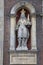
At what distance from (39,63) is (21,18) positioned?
1.83 m

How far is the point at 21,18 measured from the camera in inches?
452

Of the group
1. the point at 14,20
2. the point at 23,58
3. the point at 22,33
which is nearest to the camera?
the point at 23,58

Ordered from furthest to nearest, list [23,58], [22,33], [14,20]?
[14,20], [22,33], [23,58]

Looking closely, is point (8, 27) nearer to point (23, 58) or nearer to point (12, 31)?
point (12, 31)

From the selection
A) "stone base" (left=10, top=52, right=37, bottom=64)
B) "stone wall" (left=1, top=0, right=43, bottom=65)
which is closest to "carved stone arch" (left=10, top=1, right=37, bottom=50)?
"stone wall" (left=1, top=0, right=43, bottom=65)

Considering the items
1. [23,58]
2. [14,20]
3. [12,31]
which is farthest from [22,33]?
[23,58]

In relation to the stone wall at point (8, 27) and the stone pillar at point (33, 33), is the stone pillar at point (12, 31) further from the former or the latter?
the stone pillar at point (33, 33)

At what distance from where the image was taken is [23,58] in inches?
440

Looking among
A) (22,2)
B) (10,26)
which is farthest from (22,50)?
(22,2)

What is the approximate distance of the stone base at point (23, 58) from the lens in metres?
11.1

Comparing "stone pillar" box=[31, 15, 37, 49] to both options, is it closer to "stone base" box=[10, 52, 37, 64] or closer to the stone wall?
the stone wall

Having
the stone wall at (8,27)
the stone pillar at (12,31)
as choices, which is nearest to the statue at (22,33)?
the stone pillar at (12,31)

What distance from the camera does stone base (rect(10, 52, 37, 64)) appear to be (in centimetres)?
1115

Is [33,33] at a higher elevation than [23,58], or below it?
higher
